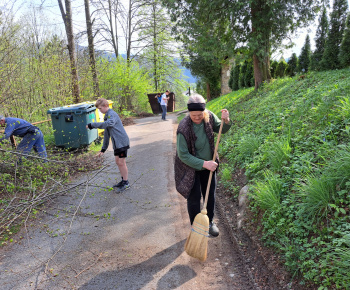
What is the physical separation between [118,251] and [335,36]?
38.0 ft

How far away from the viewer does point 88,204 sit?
14.7 ft

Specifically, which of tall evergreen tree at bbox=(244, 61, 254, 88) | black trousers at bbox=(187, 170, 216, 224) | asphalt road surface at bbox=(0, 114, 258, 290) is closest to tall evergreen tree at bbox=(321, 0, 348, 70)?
tall evergreen tree at bbox=(244, 61, 254, 88)

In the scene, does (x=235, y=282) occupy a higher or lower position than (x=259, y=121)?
lower

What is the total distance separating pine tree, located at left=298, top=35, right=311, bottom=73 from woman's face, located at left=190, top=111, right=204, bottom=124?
12283 mm

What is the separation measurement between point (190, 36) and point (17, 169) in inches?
334

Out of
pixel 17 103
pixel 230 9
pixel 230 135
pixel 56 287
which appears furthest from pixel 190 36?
pixel 56 287

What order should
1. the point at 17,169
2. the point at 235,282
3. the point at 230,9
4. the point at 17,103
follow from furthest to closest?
the point at 230,9 < the point at 17,103 < the point at 17,169 < the point at 235,282

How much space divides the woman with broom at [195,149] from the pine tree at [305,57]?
12.2 m

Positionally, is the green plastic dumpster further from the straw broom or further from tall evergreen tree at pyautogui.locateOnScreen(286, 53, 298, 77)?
tall evergreen tree at pyautogui.locateOnScreen(286, 53, 298, 77)

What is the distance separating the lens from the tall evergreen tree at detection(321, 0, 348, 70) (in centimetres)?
1009

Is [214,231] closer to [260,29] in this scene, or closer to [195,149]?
[195,149]

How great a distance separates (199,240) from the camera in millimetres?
2846

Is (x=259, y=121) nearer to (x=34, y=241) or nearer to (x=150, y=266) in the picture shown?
(x=150, y=266)

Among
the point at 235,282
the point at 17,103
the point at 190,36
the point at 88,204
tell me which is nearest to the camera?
the point at 235,282
